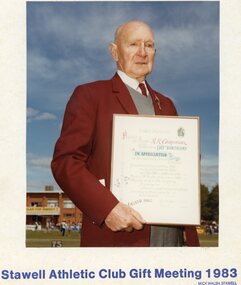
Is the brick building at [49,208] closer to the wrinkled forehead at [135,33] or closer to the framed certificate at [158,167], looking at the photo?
the framed certificate at [158,167]

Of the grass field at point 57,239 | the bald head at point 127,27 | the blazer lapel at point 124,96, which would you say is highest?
the bald head at point 127,27

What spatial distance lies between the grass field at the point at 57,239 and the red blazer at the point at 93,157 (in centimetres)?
7

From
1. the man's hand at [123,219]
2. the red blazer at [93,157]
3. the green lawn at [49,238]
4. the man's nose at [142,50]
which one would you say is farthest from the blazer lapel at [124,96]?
the green lawn at [49,238]

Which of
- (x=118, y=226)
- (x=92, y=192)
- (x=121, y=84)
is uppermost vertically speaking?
(x=121, y=84)

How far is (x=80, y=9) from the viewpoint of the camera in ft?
11.3

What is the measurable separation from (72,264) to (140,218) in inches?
24.7

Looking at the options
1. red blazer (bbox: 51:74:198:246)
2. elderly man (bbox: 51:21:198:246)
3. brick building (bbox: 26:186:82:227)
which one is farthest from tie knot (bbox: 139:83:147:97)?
brick building (bbox: 26:186:82:227)

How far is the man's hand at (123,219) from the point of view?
2990mm

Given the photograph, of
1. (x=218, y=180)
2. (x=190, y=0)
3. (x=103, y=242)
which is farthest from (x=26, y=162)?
(x=190, y=0)

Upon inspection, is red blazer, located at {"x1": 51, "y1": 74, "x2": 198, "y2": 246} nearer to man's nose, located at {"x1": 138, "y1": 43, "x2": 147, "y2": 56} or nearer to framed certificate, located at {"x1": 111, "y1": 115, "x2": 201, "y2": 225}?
framed certificate, located at {"x1": 111, "y1": 115, "x2": 201, "y2": 225}

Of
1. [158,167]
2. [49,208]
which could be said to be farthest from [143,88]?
[49,208]
